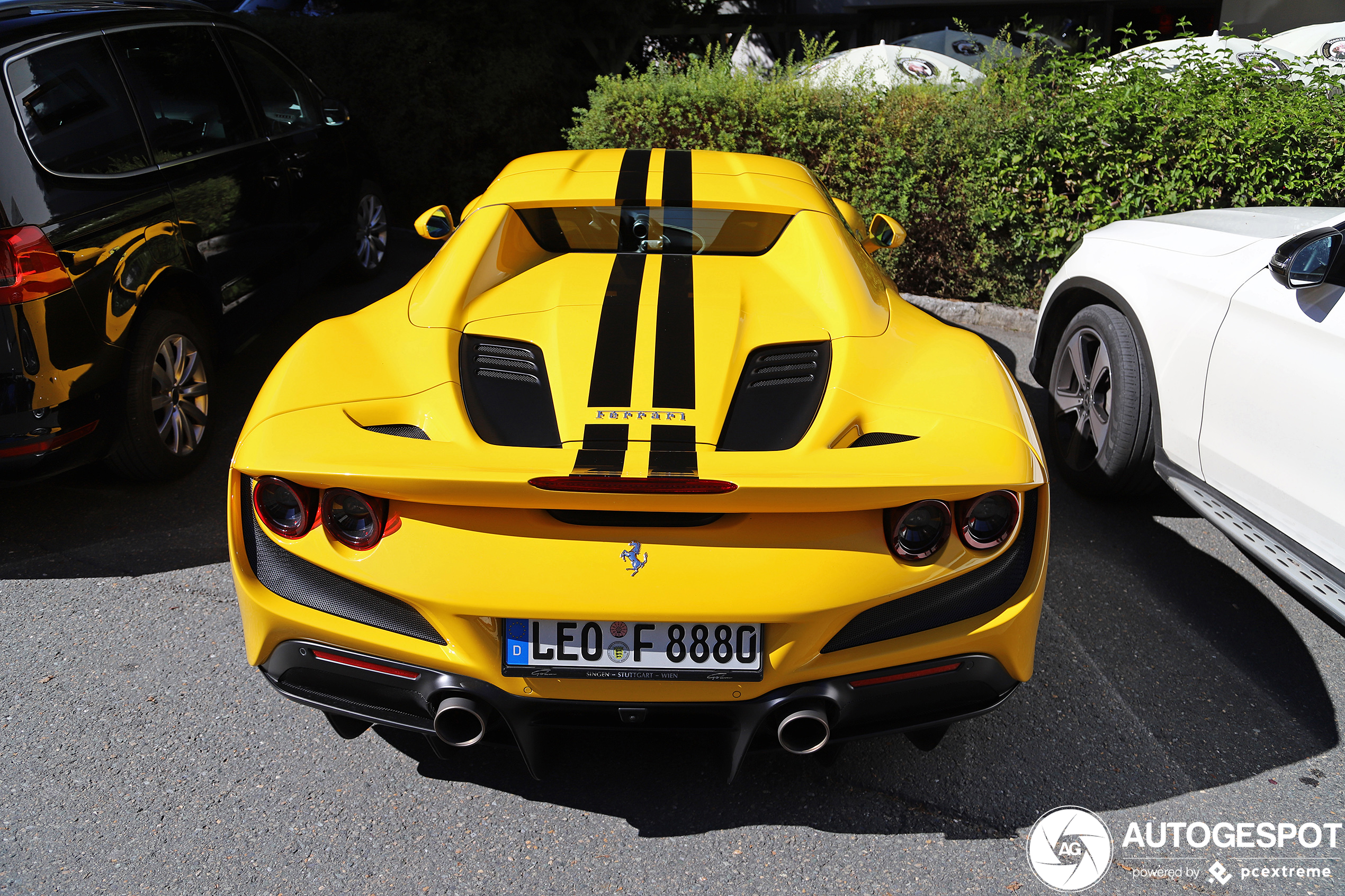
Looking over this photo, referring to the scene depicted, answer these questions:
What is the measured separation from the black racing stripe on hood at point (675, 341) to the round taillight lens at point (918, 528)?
54cm

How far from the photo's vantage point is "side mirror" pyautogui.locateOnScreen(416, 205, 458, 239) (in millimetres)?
3412

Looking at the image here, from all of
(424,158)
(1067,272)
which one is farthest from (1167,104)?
(424,158)

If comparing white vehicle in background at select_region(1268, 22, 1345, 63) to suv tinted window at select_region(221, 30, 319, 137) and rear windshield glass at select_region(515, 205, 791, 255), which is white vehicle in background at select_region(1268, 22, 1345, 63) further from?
suv tinted window at select_region(221, 30, 319, 137)

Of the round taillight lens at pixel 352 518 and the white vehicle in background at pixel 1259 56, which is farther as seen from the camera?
the white vehicle in background at pixel 1259 56

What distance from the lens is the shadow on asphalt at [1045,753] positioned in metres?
2.31

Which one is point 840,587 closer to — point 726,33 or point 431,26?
point 431,26

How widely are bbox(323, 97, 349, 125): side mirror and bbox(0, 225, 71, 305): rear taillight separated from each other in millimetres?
2606

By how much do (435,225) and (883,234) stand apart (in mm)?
1691

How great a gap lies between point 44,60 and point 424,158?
478 cm

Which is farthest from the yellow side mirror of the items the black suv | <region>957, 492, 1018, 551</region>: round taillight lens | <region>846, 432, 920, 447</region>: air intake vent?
the black suv

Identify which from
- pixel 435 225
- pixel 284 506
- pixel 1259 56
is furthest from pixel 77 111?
pixel 1259 56

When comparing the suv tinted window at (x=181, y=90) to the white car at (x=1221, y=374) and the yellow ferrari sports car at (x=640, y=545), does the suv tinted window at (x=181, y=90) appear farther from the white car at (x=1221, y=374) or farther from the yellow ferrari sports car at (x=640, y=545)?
the white car at (x=1221, y=374)

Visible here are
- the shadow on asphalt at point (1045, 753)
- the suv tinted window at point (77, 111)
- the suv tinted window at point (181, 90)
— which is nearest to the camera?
the shadow on asphalt at point (1045, 753)

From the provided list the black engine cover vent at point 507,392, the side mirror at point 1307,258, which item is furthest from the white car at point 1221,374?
the black engine cover vent at point 507,392
